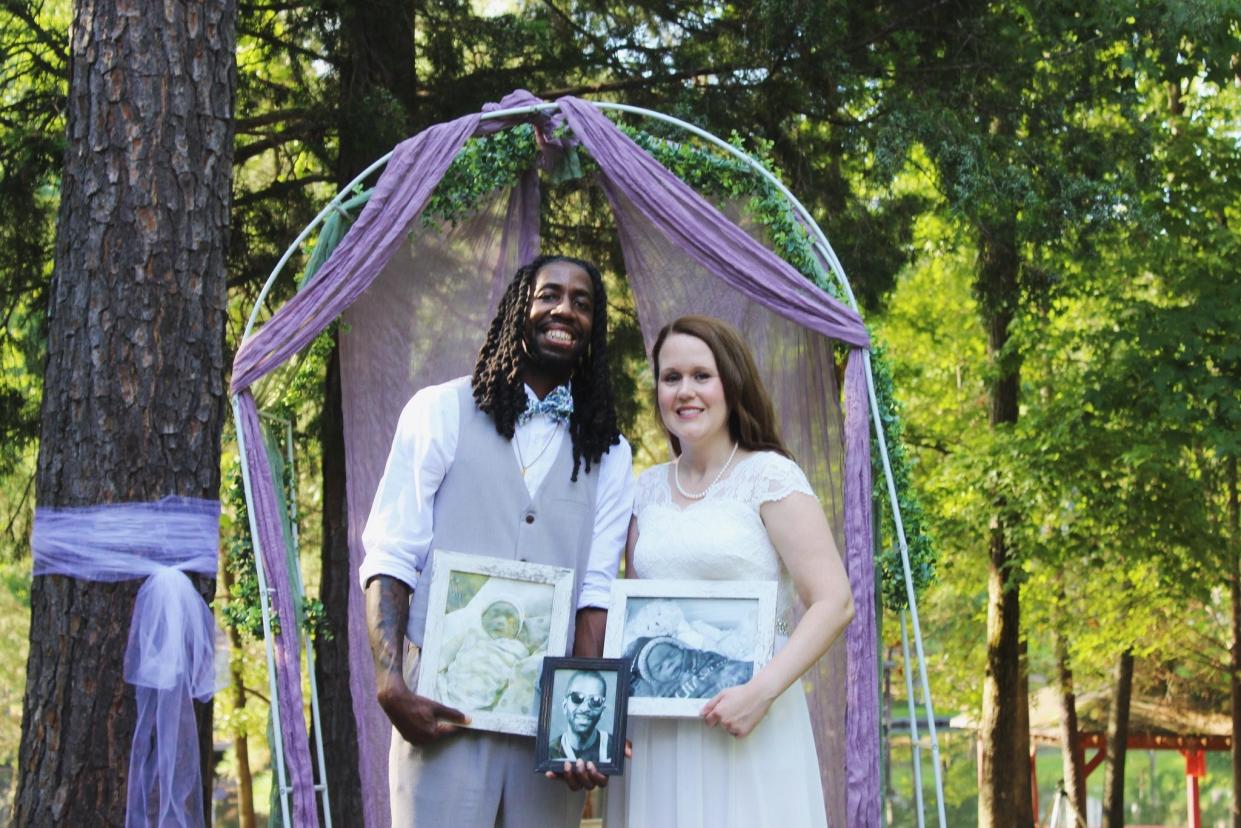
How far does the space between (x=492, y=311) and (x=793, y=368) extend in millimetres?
1120

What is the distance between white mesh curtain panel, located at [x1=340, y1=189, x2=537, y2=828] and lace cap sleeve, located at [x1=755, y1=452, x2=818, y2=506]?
6.65 feet

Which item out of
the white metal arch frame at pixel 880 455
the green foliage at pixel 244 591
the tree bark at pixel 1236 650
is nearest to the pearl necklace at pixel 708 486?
the white metal arch frame at pixel 880 455

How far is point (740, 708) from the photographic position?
9.96 feet

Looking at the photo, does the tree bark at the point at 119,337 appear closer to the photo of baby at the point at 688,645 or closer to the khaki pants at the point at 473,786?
the khaki pants at the point at 473,786

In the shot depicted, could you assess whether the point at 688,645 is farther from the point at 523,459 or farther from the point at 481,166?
the point at 481,166

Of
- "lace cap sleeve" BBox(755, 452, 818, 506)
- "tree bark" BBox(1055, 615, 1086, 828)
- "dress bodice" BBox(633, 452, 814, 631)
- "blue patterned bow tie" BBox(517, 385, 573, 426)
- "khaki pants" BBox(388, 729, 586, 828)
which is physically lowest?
"tree bark" BBox(1055, 615, 1086, 828)

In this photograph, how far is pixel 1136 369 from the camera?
8.57 metres

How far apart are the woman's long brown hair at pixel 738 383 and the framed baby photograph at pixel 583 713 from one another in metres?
0.64

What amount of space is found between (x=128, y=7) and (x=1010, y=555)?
313 inches

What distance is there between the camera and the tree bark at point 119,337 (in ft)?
13.1

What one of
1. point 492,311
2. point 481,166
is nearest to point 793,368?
point 492,311

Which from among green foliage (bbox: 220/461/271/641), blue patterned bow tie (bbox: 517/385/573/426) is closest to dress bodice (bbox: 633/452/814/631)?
blue patterned bow tie (bbox: 517/385/573/426)

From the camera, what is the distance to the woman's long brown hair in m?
3.30

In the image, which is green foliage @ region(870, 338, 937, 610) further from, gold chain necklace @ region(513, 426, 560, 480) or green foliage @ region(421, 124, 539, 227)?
gold chain necklace @ region(513, 426, 560, 480)
